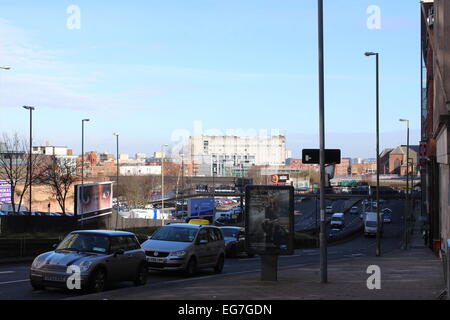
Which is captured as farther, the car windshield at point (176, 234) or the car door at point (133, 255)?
the car windshield at point (176, 234)

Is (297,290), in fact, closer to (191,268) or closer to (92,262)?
(92,262)

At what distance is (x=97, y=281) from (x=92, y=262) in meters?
0.47

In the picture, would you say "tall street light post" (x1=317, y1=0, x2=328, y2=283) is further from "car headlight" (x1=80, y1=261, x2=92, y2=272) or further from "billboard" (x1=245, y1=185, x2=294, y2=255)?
"car headlight" (x1=80, y1=261, x2=92, y2=272)

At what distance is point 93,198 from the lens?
184ft

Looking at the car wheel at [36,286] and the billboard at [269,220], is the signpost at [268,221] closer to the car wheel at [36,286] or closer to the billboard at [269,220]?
the billboard at [269,220]

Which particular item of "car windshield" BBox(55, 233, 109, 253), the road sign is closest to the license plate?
"car windshield" BBox(55, 233, 109, 253)

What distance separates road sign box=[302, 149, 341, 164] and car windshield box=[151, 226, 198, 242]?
5957 millimetres

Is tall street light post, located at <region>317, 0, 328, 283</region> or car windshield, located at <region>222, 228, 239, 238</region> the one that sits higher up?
tall street light post, located at <region>317, 0, 328, 283</region>

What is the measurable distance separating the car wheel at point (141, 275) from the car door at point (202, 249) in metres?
3.85

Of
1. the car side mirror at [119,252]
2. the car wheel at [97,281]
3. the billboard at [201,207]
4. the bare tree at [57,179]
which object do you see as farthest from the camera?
the billboard at [201,207]

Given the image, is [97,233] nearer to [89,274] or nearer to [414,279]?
[89,274]

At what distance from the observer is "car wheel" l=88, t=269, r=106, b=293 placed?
15.0m

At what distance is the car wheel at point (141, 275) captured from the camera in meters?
17.1

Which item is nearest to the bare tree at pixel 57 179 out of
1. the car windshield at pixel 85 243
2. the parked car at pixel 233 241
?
the parked car at pixel 233 241
